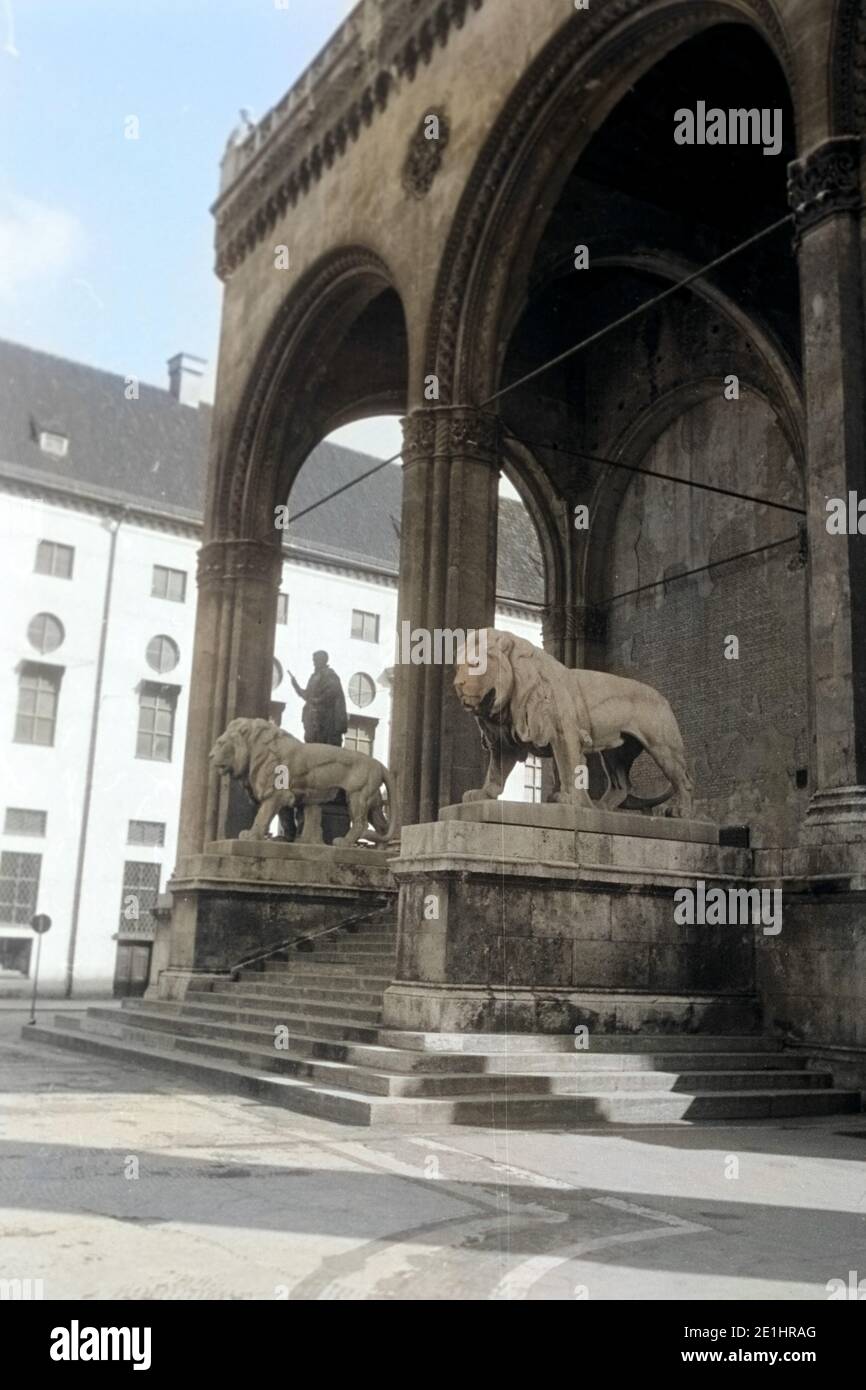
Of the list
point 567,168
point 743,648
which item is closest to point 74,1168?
point 567,168

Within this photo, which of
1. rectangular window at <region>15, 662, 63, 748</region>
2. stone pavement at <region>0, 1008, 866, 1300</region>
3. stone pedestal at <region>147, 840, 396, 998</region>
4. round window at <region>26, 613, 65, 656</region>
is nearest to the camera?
stone pavement at <region>0, 1008, 866, 1300</region>

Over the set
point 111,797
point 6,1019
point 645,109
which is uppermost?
point 645,109

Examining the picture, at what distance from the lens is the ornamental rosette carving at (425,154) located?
1677cm

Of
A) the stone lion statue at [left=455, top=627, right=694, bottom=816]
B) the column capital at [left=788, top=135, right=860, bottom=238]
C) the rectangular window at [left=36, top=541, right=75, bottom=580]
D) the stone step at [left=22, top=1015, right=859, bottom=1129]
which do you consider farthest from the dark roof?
the stone step at [left=22, top=1015, right=859, bottom=1129]

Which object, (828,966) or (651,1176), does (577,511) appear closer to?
(828,966)

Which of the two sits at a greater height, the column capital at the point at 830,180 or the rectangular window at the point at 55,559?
A: the rectangular window at the point at 55,559

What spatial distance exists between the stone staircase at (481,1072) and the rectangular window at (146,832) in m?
19.7

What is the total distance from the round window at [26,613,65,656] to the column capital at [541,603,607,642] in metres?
12.5

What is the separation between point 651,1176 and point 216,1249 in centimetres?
260

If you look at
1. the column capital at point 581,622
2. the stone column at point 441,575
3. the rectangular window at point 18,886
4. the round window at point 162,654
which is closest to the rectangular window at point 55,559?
the round window at point 162,654

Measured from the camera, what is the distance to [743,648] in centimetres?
1902

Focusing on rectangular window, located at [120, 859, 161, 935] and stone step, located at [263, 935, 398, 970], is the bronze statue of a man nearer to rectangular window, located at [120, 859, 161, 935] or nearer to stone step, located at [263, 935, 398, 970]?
stone step, located at [263, 935, 398, 970]

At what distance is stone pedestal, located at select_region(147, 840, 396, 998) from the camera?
1446cm

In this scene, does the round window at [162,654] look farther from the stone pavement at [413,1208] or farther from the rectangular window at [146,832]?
the stone pavement at [413,1208]
